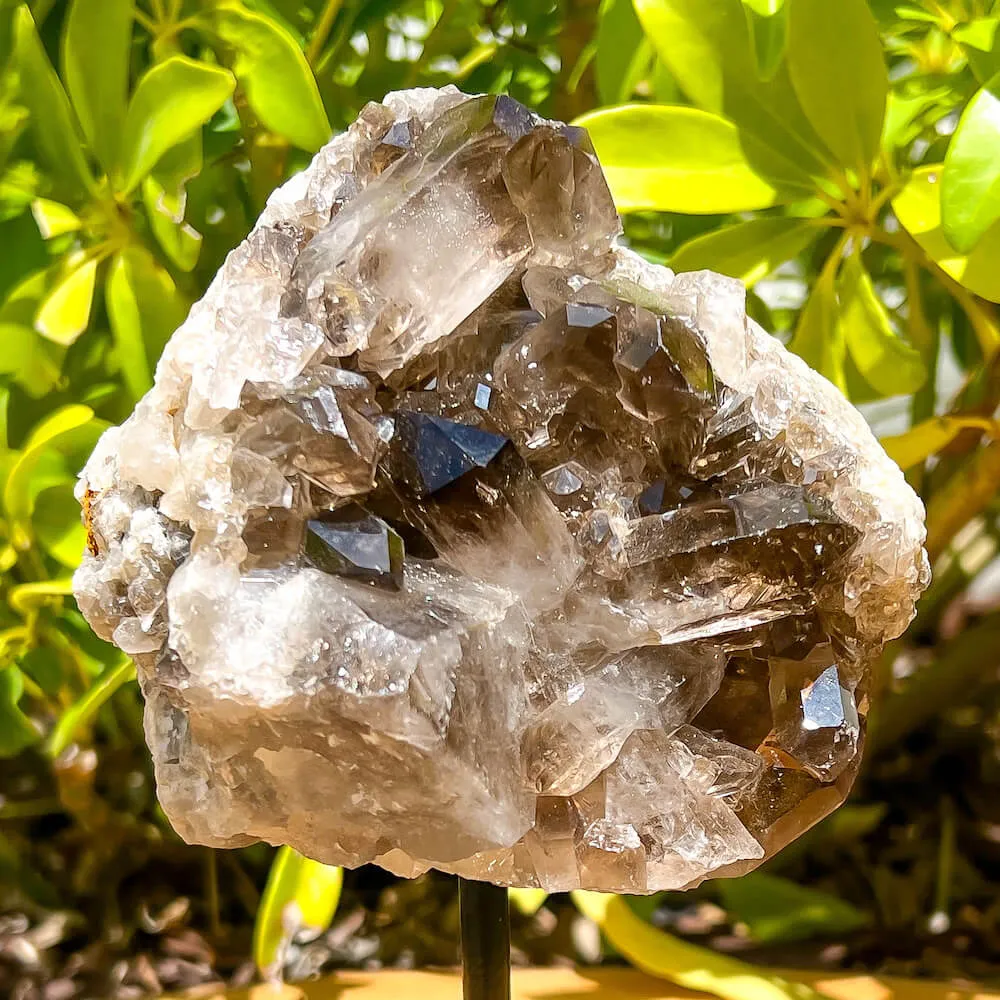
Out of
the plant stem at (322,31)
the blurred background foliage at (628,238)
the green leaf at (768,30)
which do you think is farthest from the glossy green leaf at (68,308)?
the green leaf at (768,30)

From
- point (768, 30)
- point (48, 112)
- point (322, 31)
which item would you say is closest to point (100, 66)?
point (48, 112)

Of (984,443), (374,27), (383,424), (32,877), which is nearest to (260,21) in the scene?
(374,27)

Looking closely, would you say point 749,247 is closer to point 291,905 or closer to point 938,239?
point 938,239

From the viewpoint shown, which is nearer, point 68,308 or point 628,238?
point 68,308

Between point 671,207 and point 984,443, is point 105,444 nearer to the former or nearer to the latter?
point 671,207

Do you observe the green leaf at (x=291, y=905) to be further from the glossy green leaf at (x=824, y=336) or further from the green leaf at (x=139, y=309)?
the glossy green leaf at (x=824, y=336)

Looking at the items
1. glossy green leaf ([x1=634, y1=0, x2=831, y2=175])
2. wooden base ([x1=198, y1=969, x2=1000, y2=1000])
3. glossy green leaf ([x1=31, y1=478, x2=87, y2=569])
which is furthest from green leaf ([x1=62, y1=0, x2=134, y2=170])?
wooden base ([x1=198, y1=969, x2=1000, y2=1000])

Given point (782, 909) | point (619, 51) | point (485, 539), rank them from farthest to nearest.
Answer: point (782, 909), point (619, 51), point (485, 539)
